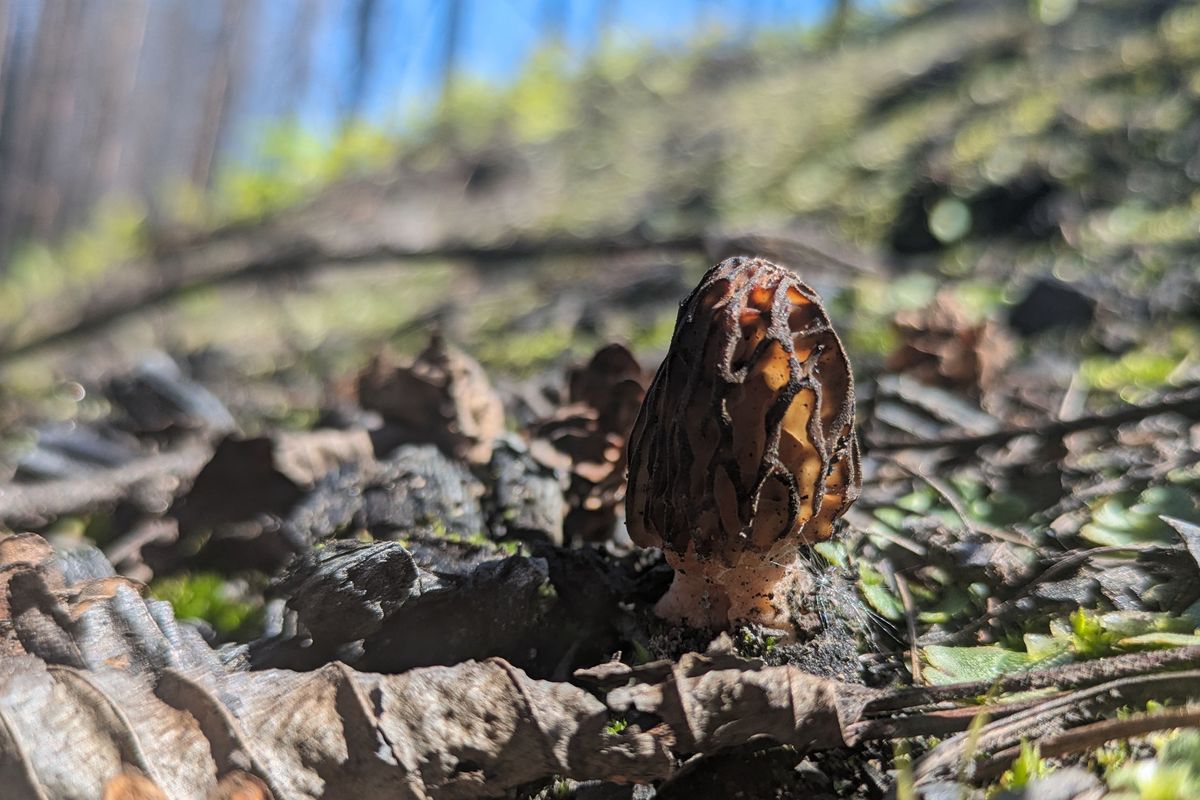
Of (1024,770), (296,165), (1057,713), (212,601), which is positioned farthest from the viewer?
(296,165)

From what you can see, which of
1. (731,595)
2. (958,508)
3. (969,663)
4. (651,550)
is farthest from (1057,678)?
(651,550)

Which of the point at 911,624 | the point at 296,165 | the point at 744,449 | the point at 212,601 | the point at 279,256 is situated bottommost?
the point at 212,601

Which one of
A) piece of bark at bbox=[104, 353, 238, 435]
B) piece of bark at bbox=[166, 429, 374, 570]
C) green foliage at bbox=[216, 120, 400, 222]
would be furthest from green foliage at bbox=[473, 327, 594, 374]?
green foliage at bbox=[216, 120, 400, 222]

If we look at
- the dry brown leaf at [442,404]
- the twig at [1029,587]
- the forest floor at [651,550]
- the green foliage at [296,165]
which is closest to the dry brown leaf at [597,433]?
the forest floor at [651,550]

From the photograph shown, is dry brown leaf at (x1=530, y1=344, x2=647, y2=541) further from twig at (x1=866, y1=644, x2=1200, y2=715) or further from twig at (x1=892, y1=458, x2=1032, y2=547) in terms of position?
twig at (x1=866, y1=644, x2=1200, y2=715)

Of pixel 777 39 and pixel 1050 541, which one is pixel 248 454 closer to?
pixel 1050 541

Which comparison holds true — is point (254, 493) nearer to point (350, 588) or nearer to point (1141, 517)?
point (350, 588)
